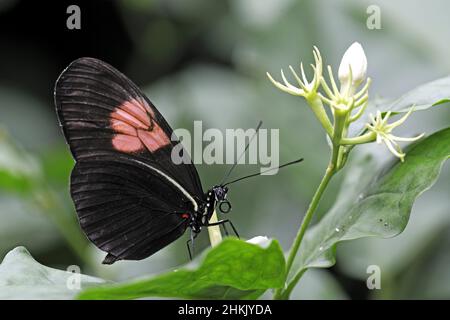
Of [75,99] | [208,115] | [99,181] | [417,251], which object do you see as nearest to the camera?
[75,99]

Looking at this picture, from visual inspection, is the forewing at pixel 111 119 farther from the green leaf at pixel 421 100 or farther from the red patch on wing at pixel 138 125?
the green leaf at pixel 421 100

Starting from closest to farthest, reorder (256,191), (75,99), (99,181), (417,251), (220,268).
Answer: (220,268) < (75,99) < (99,181) < (417,251) < (256,191)

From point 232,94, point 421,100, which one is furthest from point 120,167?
point 232,94

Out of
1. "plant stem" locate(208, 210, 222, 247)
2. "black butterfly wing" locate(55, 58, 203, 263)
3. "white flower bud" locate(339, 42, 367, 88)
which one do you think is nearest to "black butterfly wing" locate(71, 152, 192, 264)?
"black butterfly wing" locate(55, 58, 203, 263)

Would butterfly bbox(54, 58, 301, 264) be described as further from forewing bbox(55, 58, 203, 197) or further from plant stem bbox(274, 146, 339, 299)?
plant stem bbox(274, 146, 339, 299)

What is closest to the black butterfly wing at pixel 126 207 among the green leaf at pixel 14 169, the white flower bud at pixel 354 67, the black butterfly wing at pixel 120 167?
the black butterfly wing at pixel 120 167
